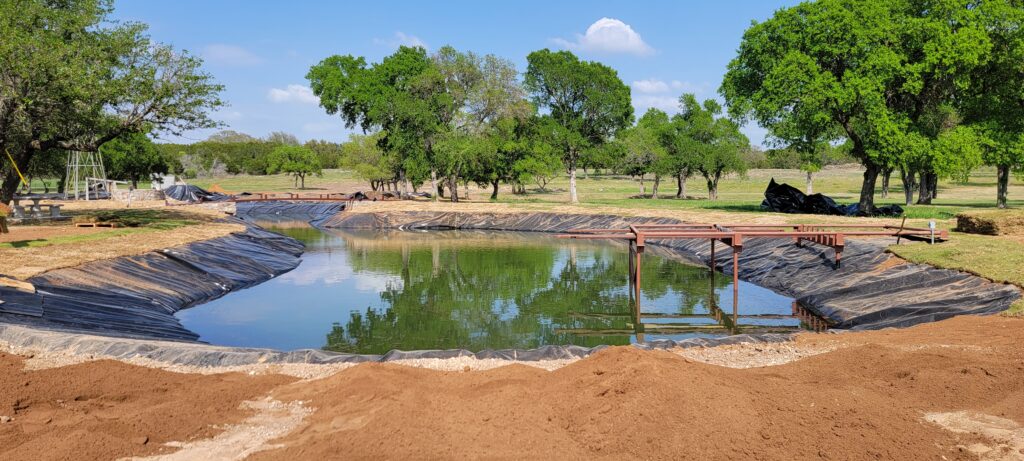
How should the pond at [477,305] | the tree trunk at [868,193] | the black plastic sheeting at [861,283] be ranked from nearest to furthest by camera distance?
the black plastic sheeting at [861,283]
the pond at [477,305]
the tree trunk at [868,193]

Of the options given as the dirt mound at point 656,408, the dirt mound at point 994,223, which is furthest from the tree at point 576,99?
the dirt mound at point 656,408

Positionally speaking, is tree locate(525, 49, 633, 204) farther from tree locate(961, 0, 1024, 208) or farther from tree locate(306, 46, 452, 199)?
tree locate(961, 0, 1024, 208)

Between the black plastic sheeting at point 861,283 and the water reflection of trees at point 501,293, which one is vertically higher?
the black plastic sheeting at point 861,283

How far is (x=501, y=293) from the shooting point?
78.8 feet

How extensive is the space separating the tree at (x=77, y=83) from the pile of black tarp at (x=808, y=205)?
106 ft

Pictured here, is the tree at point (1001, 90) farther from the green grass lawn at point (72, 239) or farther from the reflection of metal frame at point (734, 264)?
the green grass lawn at point (72, 239)

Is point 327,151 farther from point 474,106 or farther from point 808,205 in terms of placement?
point 808,205

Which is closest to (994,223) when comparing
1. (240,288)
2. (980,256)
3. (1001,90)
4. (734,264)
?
(980,256)

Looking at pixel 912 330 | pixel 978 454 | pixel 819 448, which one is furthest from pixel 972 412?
pixel 912 330

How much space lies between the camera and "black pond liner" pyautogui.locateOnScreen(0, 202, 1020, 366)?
1190 cm

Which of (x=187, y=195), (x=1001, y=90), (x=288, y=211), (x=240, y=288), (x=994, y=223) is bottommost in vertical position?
(x=240, y=288)

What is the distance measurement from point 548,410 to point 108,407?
580cm

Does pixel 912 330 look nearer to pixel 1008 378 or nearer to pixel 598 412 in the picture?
pixel 1008 378

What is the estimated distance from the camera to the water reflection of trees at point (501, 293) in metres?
17.1
